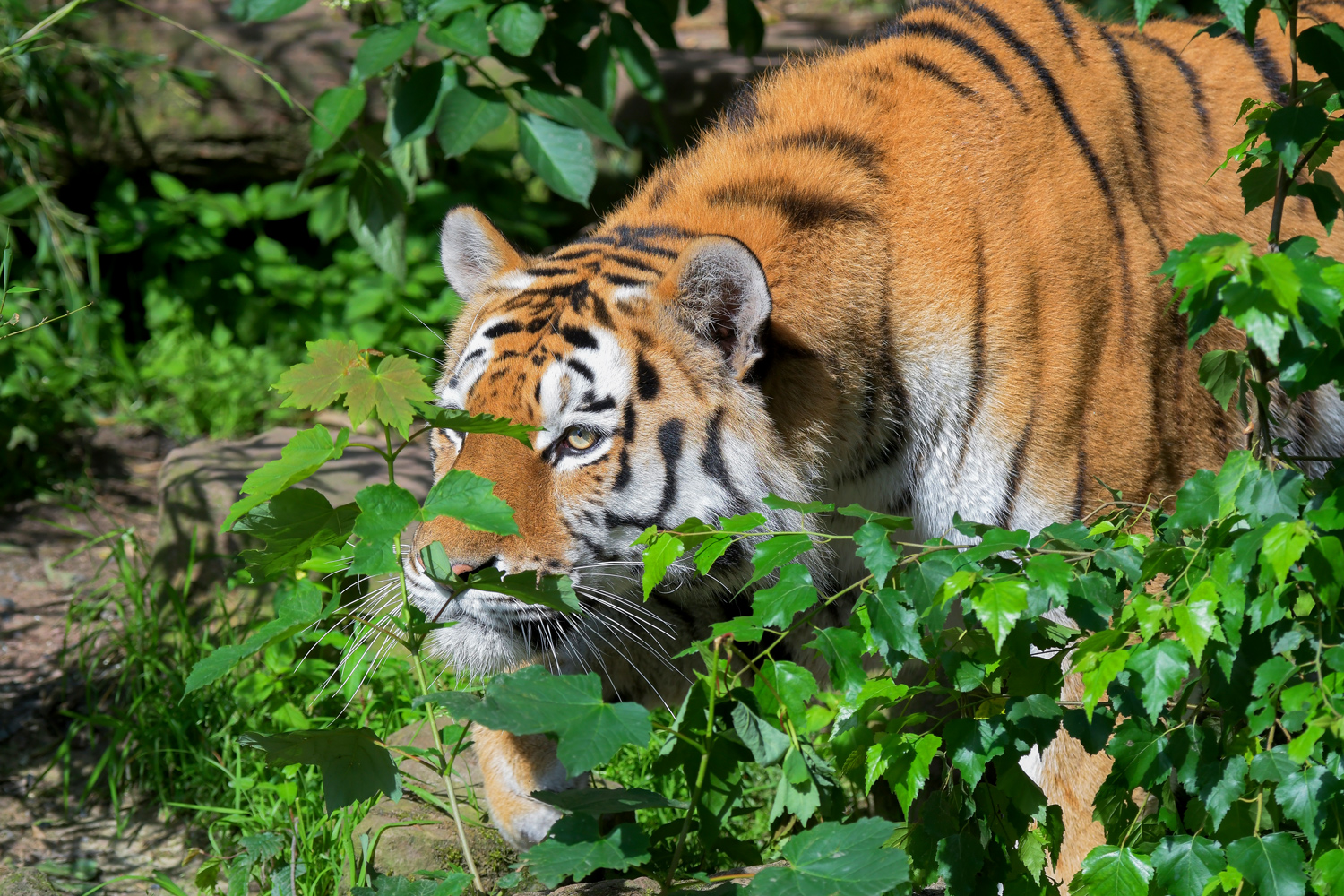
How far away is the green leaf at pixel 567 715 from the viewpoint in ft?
4.68

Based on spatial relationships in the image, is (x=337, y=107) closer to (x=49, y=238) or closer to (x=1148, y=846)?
(x=49, y=238)

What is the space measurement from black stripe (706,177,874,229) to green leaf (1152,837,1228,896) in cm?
134

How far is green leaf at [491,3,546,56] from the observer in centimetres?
330

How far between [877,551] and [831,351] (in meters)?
0.84

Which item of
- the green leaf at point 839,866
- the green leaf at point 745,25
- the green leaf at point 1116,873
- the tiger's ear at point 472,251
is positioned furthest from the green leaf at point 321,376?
the green leaf at point 745,25

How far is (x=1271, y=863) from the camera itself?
149 cm

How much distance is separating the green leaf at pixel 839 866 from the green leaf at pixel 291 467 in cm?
79

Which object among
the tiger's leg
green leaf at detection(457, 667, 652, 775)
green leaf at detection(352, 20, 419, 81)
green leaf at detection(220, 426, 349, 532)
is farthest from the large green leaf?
green leaf at detection(352, 20, 419, 81)

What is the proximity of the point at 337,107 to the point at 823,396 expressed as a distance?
1.97m

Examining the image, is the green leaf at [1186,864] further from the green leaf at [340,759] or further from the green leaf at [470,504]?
the green leaf at [340,759]

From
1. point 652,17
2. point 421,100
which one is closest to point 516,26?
point 421,100

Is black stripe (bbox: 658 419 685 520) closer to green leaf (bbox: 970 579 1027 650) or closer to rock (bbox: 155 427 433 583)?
green leaf (bbox: 970 579 1027 650)

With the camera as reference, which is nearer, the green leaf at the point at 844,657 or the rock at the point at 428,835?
the green leaf at the point at 844,657

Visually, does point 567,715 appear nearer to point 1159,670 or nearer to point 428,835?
point 1159,670
